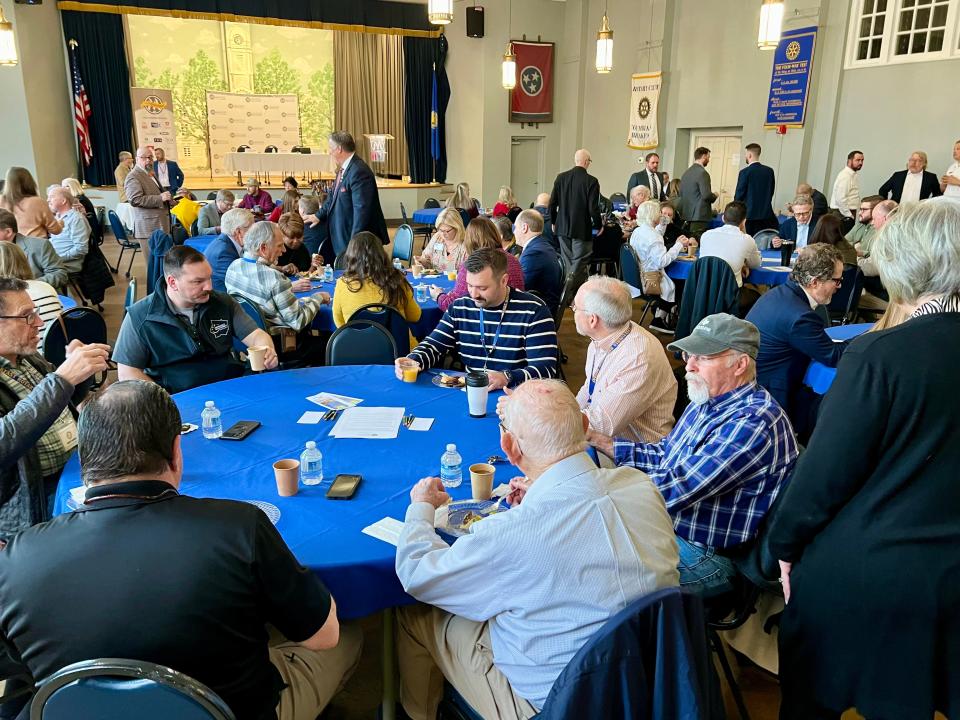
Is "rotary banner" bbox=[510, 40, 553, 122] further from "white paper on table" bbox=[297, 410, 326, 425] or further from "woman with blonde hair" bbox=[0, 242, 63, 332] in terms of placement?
"white paper on table" bbox=[297, 410, 326, 425]

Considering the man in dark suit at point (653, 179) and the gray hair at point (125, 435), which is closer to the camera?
the gray hair at point (125, 435)

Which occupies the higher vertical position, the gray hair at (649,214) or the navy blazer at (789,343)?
the gray hair at (649,214)

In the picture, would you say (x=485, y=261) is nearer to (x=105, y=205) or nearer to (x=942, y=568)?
(x=942, y=568)

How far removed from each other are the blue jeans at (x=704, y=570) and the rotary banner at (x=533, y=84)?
44.4ft

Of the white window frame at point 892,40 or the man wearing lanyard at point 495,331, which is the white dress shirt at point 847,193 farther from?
the man wearing lanyard at point 495,331

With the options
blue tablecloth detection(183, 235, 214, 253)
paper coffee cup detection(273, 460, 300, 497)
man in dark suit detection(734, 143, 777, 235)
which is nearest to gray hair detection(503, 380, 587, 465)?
paper coffee cup detection(273, 460, 300, 497)

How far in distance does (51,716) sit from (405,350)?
289 centimetres

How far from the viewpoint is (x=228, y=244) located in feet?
16.6

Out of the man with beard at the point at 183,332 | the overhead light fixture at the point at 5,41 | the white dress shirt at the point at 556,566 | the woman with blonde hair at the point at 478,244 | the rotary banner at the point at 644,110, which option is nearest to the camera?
the white dress shirt at the point at 556,566

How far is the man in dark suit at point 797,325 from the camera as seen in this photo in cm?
346

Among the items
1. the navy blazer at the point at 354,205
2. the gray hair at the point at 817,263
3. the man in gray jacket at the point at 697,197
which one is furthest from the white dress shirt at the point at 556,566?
the man in gray jacket at the point at 697,197

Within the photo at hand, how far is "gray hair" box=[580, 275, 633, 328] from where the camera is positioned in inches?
108

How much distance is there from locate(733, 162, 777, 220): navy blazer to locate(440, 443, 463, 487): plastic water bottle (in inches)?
334

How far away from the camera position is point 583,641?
1451 mm
